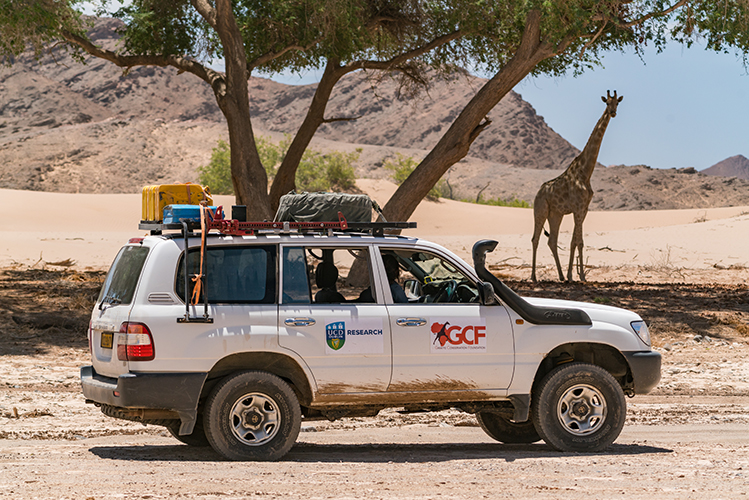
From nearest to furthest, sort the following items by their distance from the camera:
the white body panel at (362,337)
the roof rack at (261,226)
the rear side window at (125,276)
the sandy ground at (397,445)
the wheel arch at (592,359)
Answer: the sandy ground at (397,445) < the white body panel at (362,337) < the rear side window at (125,276) < the roof rack at (261,226) < the wheel arch at (592,359)

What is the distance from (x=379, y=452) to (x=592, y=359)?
1.97 metres

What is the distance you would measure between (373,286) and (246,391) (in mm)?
1291

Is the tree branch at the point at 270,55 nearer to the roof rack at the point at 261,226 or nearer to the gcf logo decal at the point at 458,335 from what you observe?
the roof rack at the point at 261,226

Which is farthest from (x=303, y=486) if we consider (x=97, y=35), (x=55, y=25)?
(x=97, y=35)

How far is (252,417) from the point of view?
6.68 m

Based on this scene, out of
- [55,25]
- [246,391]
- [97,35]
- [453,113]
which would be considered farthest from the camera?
[97,35]

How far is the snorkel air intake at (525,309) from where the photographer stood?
23.4 feet

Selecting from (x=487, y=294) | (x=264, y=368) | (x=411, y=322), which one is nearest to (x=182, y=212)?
(x=264, y=368)

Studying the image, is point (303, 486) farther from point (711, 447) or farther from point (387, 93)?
point (387, 93)

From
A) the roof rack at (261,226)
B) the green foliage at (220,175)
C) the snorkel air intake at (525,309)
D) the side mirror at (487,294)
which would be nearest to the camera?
the roof rack at (261,226)

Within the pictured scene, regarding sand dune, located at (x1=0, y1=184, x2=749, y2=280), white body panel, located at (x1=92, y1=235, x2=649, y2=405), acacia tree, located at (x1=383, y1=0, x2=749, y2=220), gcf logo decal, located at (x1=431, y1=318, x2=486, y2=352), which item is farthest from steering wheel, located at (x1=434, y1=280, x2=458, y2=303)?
sand dune, located at (x1=0, y1=184, x2=749, y2=280)

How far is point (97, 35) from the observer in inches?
6117

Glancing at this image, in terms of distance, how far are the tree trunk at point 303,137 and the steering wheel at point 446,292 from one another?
1342 centimetres

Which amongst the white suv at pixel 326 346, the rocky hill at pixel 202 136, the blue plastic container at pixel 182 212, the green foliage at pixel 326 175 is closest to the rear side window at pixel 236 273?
the white suv at pixel 326 346
